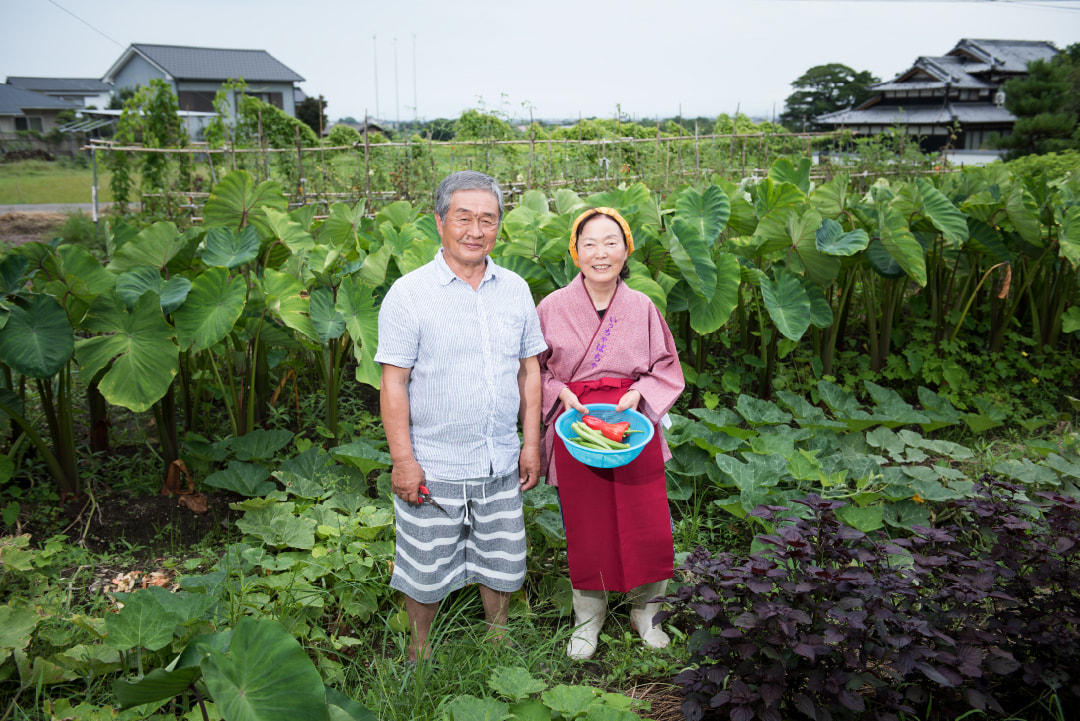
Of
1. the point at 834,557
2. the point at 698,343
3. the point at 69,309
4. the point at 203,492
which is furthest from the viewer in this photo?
the point at 698,343

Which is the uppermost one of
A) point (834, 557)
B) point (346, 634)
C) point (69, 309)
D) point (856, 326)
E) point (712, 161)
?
point (712, 161)

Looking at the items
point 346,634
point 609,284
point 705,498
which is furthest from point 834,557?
point 346,634

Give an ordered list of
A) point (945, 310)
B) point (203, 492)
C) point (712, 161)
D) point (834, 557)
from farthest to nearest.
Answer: point (712, 161), point (945, 310), point (203, 492), point (834, 557)

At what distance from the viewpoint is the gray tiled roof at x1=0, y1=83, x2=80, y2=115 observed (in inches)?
1160

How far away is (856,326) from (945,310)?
49 centimetres

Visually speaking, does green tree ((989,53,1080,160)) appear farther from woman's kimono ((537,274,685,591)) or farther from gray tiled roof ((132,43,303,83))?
gray tiled roof ((132,43,303,83))

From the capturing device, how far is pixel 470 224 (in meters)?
1.83

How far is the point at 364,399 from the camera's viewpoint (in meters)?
3.73

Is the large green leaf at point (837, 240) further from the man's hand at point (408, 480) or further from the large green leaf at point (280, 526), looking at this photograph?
the large green leaf at point (280, 526)

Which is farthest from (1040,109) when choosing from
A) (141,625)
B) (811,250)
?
(141,625)

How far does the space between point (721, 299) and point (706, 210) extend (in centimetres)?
44

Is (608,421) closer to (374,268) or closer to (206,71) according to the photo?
(374,268)

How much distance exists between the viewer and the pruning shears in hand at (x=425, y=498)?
1.93 metres

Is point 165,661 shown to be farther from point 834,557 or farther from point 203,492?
point 834,557
